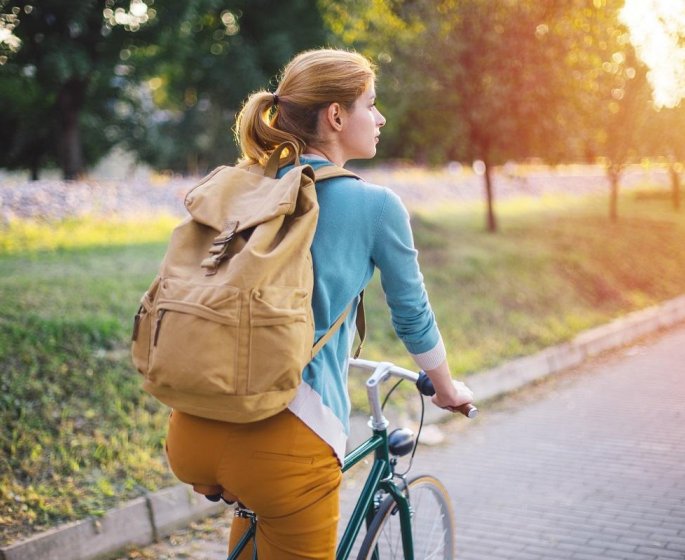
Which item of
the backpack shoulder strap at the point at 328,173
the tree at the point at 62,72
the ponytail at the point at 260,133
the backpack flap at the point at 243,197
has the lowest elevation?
the backpack flap at the point at 243,197

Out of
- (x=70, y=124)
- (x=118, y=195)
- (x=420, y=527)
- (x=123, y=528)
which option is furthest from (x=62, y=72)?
(x=420, y=527)

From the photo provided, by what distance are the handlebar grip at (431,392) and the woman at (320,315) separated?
0.89 ft

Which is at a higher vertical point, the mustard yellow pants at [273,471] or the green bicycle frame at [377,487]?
the mustard yellow pants at [273,471]

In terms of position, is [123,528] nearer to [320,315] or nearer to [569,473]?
[320,315]

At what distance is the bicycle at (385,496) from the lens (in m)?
2.64

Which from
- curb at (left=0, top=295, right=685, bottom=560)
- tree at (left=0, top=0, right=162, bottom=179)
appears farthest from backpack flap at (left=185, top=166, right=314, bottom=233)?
tree at (left=0, top=0, right=162, bottom=179)

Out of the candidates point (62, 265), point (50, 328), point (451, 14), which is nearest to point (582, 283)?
point (451, 14)

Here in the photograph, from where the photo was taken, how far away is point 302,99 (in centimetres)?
229

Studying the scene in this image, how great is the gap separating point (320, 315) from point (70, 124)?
19.4m

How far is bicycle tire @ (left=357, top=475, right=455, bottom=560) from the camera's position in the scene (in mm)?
2752

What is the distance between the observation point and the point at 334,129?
233 cm

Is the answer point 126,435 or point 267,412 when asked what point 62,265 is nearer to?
point 126,435

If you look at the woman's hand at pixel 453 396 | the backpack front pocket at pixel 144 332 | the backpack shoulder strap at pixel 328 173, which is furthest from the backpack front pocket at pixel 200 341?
the woman's hand at pixel 453 396

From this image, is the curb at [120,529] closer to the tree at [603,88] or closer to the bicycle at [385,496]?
the bicycle at [385,496]
